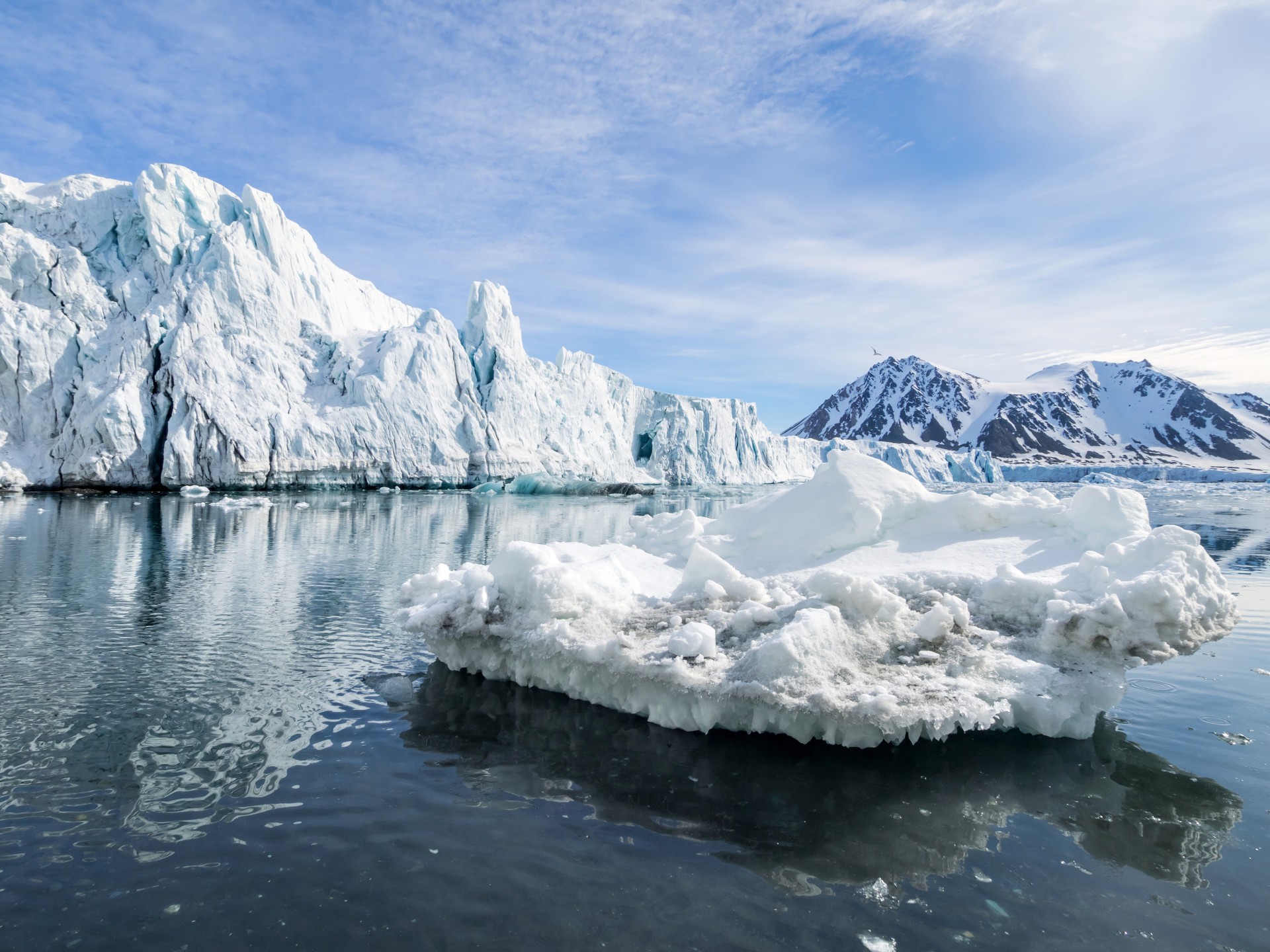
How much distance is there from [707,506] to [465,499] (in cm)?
1355

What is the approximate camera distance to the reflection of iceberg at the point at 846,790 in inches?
162

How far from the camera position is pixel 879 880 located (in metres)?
3.84

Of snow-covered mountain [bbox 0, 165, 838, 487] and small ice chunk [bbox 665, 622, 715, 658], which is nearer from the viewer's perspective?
small ice chunk [bbox 665, 622, 715, 658]

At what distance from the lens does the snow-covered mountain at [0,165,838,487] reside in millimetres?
35969

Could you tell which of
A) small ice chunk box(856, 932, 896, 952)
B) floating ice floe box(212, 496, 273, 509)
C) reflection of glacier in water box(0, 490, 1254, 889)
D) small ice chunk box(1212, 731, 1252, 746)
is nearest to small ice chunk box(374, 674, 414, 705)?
reflection of glacier in water box(0, 490, 1254, 889)

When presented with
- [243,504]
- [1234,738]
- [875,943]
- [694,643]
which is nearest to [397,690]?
[694,643]

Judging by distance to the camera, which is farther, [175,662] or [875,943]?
[175,662]

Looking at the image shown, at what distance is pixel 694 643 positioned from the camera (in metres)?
5.71

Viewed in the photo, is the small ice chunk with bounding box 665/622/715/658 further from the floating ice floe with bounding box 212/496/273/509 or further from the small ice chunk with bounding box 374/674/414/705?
the floating ice floe with bounding box 212/496/273/509

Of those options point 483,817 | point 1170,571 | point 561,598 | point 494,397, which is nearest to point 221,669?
point 561,598

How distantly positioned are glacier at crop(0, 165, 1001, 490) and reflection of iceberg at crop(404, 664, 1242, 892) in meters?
37.5

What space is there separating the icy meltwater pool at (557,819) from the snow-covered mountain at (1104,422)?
515 feet

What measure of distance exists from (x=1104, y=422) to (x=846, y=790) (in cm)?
21304

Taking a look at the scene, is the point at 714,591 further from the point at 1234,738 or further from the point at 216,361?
the point at 216,361
